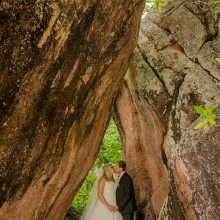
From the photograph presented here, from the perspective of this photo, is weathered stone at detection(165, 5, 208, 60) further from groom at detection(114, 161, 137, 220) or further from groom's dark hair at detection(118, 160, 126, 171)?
groom at detection(114, 161, 137, 220)

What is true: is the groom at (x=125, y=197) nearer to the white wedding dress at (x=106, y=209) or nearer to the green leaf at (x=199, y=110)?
the white wedding dress at (x=106, y=209)

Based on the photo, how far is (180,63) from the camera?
255 inches

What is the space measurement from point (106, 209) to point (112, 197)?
32 cm

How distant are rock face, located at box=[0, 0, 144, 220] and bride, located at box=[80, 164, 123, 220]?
9.68 feet

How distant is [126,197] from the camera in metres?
7.29

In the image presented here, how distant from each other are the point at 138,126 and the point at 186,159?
364 cm

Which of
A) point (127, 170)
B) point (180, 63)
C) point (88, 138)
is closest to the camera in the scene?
point (88, 138)

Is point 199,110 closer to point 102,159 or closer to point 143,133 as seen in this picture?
point 143,133

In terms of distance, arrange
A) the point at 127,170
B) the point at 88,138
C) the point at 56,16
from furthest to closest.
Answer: the point at 127,170 < the point at 88,138 < the point at 56,16

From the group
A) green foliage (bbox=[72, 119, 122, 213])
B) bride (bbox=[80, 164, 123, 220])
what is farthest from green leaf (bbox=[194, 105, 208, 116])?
green foliage (bbox=[72, 119, 122, 213])

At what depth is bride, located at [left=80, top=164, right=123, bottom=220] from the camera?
7703mm

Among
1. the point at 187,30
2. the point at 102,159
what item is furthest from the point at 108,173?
the point at 187,30

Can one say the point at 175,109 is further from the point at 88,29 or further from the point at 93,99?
the point at 88,29

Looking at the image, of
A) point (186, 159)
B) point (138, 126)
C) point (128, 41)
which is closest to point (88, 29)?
point (128, 41)
